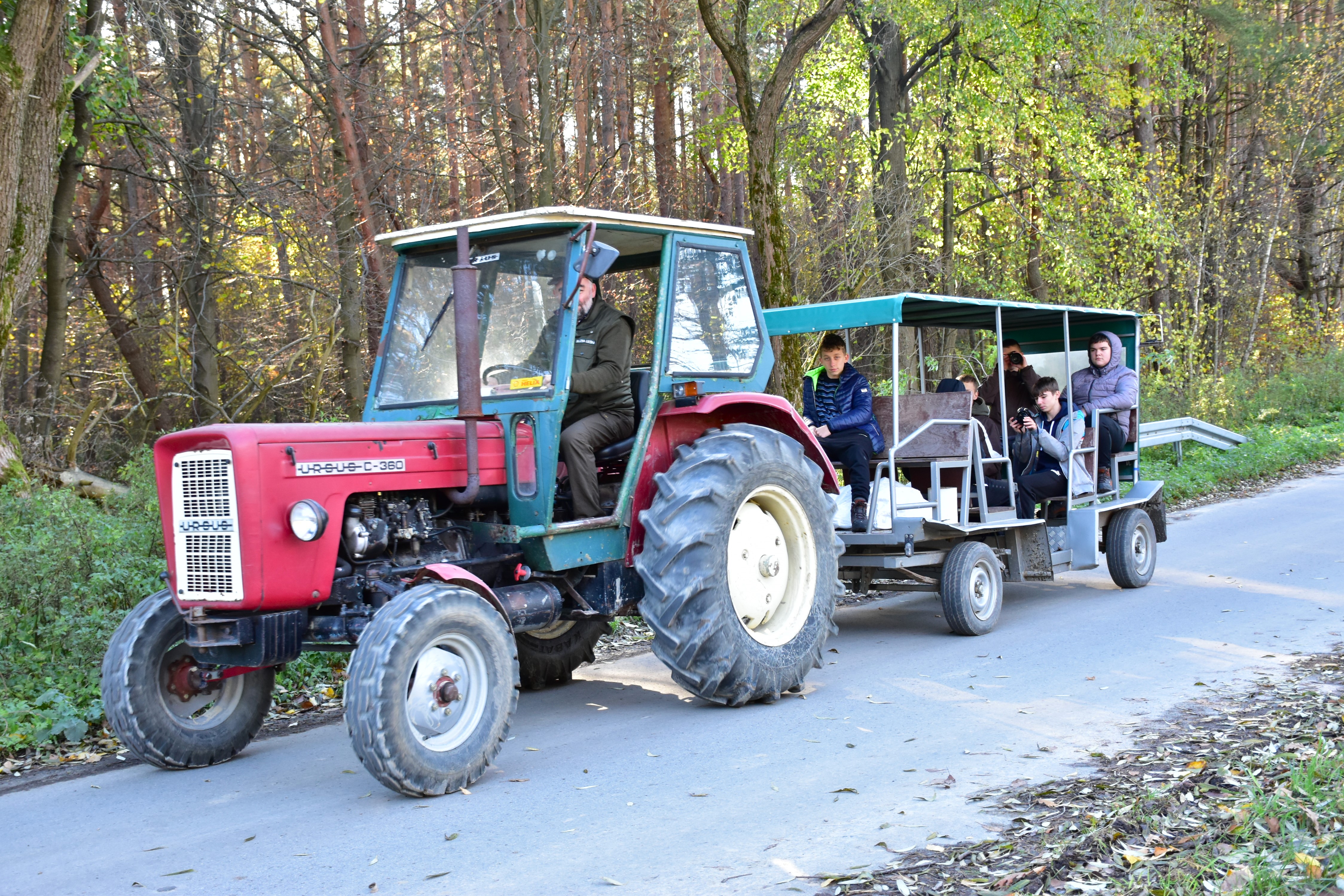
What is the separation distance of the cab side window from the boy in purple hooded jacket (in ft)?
13.5

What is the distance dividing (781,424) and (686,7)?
55.3 ft

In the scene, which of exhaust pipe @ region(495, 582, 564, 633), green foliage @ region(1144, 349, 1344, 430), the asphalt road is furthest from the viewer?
green foliage @ region(1144, 349, 1344, 430)

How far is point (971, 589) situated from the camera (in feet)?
26.9

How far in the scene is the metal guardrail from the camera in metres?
14.8

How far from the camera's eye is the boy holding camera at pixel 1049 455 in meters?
9.38

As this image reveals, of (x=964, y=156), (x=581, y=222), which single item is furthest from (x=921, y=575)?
(x=964, y=156)

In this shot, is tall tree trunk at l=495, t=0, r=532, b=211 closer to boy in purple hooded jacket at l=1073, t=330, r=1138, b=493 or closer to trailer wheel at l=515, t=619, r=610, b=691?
boy in purple hooded jacket at l=1073, t=330, r=1138, b=493

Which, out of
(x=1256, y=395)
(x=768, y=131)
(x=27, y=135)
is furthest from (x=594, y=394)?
(x=1256, y=395)

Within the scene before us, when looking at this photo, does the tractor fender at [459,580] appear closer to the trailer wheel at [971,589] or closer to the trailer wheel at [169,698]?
the trailer wheel at [169,698]

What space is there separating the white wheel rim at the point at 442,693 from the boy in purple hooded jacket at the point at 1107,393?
644cm

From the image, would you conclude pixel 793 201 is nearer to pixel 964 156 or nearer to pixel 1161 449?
pixel 964 156

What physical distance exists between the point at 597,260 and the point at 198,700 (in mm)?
2808

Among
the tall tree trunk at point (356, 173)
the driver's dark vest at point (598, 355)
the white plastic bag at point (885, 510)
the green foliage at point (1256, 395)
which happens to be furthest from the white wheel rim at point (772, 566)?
the green foliage at point (1256, 395)

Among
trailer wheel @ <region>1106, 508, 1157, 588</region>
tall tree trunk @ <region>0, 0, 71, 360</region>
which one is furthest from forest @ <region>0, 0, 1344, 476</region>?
trailer wheel @ <region>1106, 508, 1157, 588</region>
